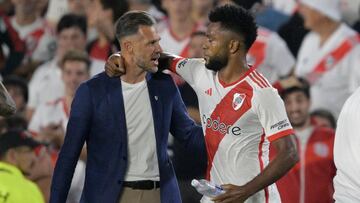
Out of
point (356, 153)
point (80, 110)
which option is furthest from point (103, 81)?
point (356, 153)

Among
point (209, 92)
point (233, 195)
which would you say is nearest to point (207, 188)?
point (233, 195)

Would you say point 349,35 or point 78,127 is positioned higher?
point 349,35

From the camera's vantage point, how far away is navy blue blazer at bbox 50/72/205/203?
4684mm

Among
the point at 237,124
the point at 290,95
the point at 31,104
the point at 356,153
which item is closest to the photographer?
the point at 356,153

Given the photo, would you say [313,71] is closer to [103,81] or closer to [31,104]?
[31,104]

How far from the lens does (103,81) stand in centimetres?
475

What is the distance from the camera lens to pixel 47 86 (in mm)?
8828

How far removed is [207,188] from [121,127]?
0.70 meters

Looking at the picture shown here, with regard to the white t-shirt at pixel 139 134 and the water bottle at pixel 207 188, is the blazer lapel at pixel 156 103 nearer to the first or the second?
the white t-shirt at pixel 139 134

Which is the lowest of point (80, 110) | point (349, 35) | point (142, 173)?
point (142, 173)

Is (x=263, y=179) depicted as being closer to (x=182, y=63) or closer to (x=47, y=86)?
(x=182, y=63)

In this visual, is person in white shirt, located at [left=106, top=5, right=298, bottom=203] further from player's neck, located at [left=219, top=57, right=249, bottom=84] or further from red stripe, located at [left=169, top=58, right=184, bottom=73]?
red stripe, located at [left=169, top=58, right=184, bottom=73]

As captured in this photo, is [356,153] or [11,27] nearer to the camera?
[356,153]

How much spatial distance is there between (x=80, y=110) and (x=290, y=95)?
148 inches
